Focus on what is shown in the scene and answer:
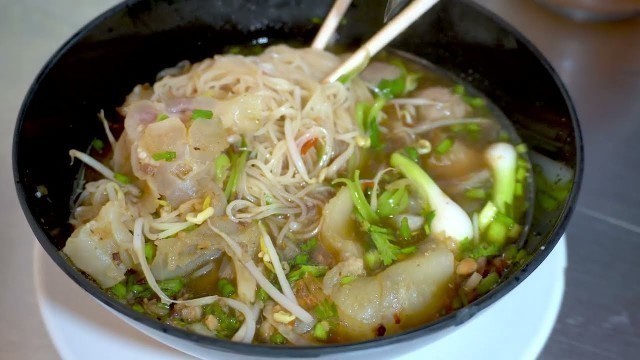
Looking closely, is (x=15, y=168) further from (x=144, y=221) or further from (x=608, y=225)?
(x=608, y=225)

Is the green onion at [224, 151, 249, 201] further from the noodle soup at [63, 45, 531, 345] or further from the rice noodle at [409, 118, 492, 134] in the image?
the rice noodle at [409, 118, 492, 134]

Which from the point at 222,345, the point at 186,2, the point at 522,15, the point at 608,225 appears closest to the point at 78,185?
the point at 186,2

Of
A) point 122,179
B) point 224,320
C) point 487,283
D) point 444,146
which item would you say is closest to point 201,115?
point 122,179

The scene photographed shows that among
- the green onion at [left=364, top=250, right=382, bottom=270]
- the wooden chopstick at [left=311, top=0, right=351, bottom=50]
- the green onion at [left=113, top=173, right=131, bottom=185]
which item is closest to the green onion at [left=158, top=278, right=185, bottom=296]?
the green onion at [left=113, top=173, right=131, bottom=185]

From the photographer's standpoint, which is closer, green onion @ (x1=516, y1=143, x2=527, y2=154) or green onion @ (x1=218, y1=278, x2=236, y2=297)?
green onion @ (x1=218, y1=278, x2=236, y2=297)

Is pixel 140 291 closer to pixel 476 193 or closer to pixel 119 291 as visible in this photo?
pixel 119 291

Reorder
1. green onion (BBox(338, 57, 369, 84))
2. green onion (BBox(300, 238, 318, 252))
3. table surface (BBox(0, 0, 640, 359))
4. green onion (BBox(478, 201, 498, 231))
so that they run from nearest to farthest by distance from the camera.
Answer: green onion (BBox(300, 238, 318, 252)), green onion (BBox(478, 201, 498, 231)), table surface (BBox(0, 0, 640, 359)), green onion (BBox(338, 57, 369, 84))
